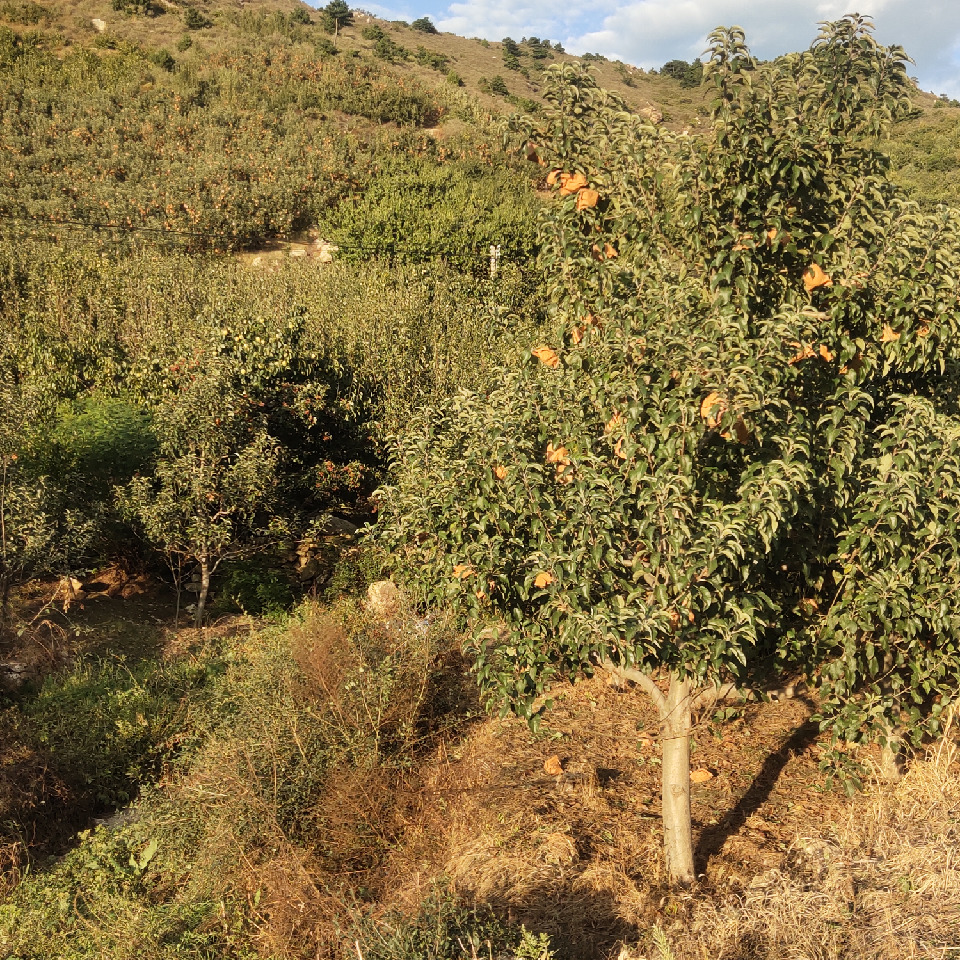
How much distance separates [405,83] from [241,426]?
114 feet

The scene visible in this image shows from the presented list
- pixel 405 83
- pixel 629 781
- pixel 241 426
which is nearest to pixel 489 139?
pixel 405 83

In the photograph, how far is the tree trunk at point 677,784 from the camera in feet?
17.7

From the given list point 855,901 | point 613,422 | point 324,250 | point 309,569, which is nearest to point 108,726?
point 309,569

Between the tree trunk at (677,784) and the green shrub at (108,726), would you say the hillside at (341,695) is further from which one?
the tree trunk at (677,784)

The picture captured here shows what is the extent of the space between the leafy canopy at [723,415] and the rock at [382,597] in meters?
5.81

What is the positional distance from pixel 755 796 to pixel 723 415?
4.35 metres

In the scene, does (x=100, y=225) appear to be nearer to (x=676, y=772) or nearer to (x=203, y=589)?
(x=203, y=589)

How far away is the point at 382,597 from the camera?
37.6 ft

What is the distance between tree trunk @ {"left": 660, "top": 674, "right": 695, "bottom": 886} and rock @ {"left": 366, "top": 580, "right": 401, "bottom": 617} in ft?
18.9

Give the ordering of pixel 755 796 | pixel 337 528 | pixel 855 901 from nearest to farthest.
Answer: pixel 855 901
pixel 755 796
pixel 337 528

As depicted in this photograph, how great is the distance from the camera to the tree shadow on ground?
615 cm

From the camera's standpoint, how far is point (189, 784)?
7121 mm

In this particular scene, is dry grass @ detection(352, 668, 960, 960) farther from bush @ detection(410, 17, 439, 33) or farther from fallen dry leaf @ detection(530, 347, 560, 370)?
bush @ detection(410, 17, 439, 33)

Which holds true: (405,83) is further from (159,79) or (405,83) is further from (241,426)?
(241,426)
